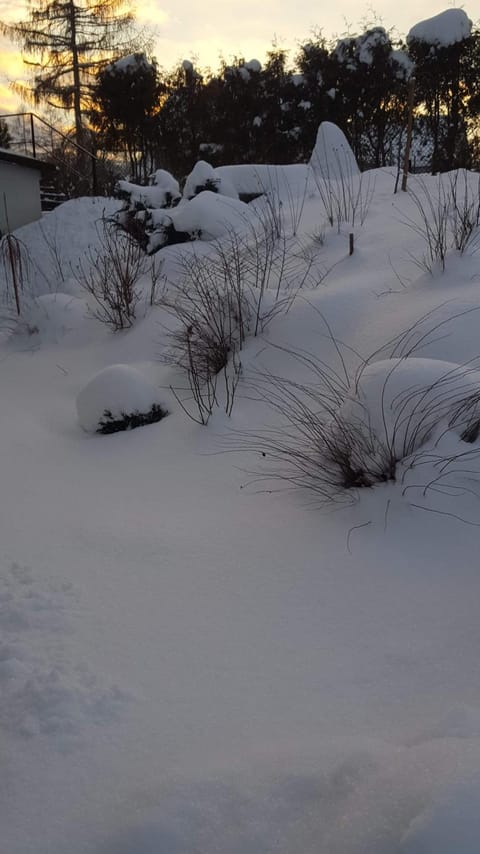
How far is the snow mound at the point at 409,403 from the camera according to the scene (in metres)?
2.79

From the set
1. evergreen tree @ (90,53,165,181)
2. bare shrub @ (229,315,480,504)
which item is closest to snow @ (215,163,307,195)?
evergreen tree @ (90,53,165,181)

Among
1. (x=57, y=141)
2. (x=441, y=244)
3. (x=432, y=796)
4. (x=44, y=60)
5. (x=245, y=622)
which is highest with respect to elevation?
(x=44, y=60)

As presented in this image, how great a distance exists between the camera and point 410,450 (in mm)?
2789

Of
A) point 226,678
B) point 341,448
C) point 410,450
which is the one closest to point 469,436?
point 410,450

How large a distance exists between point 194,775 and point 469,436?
6.29 ft

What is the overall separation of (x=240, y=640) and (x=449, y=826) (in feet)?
3.29

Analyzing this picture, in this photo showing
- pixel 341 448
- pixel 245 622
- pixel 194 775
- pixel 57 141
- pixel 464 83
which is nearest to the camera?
pixel 194 775

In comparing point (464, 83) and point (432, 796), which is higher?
point (464, 83)

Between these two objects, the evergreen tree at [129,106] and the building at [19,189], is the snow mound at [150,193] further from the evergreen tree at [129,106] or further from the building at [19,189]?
the evergreen tree at [129,106]

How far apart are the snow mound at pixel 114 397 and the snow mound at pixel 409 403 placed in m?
1.83

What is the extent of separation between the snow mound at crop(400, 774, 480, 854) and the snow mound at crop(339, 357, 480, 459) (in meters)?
1.70

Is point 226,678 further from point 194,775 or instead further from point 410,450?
point 410,450

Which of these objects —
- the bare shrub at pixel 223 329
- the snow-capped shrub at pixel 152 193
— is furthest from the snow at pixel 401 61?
the bare shrub at pixel 223 329

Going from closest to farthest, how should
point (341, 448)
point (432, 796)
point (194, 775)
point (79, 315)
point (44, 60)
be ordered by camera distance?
point (432, 796) → point (194, 775) → point (341, 448) → point (79, 315) → point (44, 60)
